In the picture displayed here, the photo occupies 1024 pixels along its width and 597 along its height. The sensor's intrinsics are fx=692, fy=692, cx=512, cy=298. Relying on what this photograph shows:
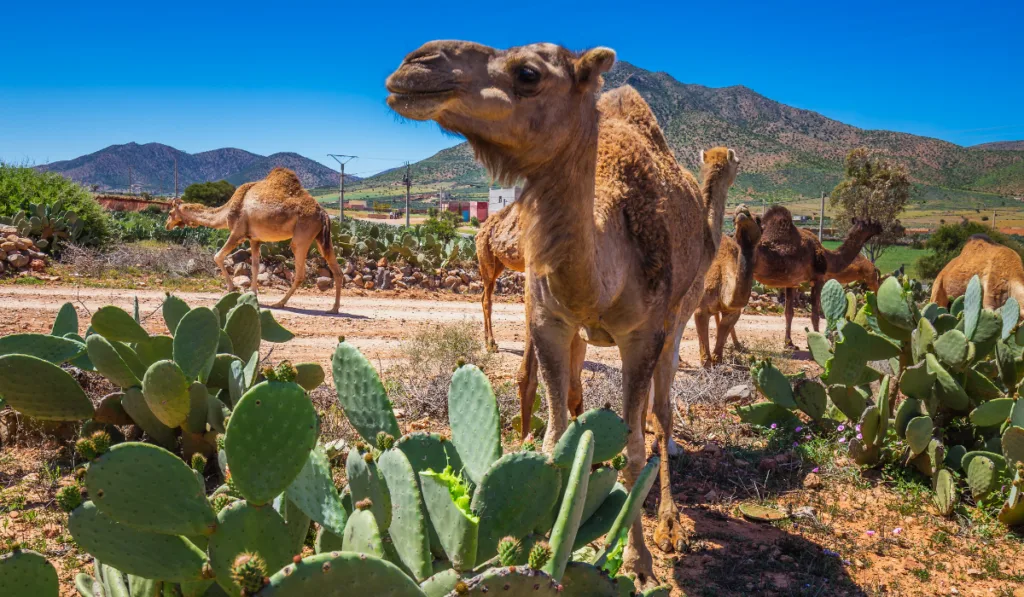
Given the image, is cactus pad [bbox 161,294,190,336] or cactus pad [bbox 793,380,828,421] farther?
cactus pad [bbox 793,380,828,421]

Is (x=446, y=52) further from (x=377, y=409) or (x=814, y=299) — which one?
(x=814, y=299)

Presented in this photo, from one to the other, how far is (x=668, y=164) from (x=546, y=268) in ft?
7.17

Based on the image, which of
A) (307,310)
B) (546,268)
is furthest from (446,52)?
(307,310)

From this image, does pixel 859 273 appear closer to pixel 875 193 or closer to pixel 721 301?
pixel 721 301

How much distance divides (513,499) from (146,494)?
41.1 inches

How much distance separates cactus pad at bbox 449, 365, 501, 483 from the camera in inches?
97.7

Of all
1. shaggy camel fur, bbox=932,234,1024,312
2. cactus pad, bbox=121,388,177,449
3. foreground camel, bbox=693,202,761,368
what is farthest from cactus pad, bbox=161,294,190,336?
shaggy camel fur, bbox=932,234,1024,312

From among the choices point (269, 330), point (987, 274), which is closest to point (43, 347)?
point (269, 330)

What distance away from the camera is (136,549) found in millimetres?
1990

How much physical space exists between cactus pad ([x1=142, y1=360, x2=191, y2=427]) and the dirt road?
3381 mm

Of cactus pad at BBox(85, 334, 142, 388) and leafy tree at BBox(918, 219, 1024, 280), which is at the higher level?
leafy tree at BBox(918, 219, 1024, 280)

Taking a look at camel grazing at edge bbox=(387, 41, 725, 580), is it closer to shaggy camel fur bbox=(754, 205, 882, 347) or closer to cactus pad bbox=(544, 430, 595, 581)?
cactus pad bbox=(544, 430, 595, 581)

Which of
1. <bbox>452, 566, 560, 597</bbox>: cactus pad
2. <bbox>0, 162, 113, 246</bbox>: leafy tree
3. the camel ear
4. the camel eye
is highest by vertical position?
<bbox>0, 162, 113, 246</bbox>: leafy tree

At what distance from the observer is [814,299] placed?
507 inches
